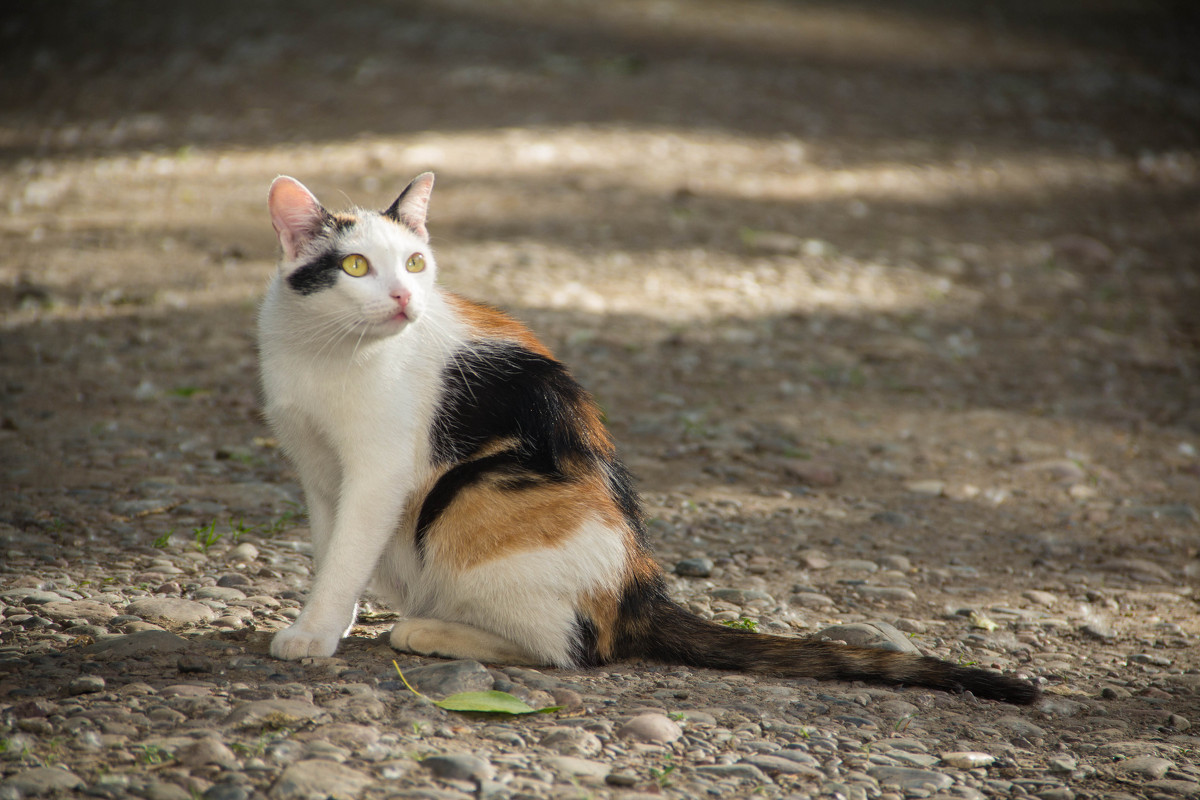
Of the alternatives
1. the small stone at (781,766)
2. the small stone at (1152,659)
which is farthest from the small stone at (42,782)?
the small stone at (1152,659)

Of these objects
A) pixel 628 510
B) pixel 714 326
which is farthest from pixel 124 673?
pixel 714 326

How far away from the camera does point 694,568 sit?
412 centimetres

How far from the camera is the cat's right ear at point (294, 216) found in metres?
3.05

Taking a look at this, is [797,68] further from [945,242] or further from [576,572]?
[576,572]

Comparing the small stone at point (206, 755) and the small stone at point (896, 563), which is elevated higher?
the small stone at point (206, 755)

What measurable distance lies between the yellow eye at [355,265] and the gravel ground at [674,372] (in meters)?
1.15

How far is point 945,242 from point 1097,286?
127cm

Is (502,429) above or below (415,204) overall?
below

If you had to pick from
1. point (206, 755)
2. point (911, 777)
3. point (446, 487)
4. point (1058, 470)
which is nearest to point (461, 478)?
point (446, 487)

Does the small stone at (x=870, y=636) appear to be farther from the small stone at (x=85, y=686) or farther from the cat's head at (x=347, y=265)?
the small stone at (x=85, y=686)

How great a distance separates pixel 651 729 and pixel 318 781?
87 centimetres

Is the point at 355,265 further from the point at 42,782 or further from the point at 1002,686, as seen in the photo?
the point at 1002,686

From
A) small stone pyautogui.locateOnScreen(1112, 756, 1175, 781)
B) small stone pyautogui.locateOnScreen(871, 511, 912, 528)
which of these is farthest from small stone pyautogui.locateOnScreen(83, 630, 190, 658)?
small stone pyautogui.locateOnScreen(871, 511, 912, 528)

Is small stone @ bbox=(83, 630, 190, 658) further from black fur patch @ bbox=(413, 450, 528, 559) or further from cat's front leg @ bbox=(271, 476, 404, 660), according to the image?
black fur patch @ bbox=(413, 450, 528, 559)
